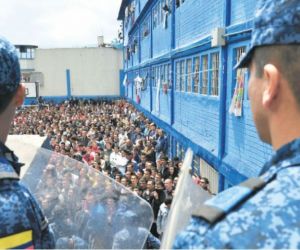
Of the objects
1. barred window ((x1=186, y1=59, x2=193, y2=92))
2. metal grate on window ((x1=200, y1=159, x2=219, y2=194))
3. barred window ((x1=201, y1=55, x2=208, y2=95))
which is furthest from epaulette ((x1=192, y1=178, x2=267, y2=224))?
barred window ((x1=186, y1=59, x2=193, y2=92))

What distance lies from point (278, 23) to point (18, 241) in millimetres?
1029

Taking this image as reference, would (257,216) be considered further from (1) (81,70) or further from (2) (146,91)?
(1) (81,70)

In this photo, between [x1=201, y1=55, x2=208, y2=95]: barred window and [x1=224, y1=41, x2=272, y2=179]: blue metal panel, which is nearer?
[x1=224, y1=41, x2=272, y2=179]: blue metal panel

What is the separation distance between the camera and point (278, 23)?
1073mm

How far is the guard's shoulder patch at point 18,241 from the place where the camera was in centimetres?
125

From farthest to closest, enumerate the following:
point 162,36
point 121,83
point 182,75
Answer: point 121,83, point 162,36, point 182,75

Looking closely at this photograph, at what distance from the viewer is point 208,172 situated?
1030 centimetres

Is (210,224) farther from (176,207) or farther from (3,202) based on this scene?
(3,202)

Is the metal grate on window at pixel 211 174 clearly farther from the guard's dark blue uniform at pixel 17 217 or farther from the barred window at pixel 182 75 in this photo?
the guard's dark blue uniform at pixel 17 217

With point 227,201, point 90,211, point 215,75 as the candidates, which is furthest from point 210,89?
point 227,201

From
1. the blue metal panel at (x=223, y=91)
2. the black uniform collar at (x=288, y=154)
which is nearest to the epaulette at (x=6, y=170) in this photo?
the black uniform collar at (x=288, y=154)

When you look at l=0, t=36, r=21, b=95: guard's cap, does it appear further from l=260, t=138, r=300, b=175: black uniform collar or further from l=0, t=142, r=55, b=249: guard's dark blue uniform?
l=260, t=138, r=300, b=175: black uniform collar

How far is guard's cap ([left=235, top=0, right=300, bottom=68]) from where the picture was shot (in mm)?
1061

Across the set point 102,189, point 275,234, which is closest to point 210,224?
point 275,234
